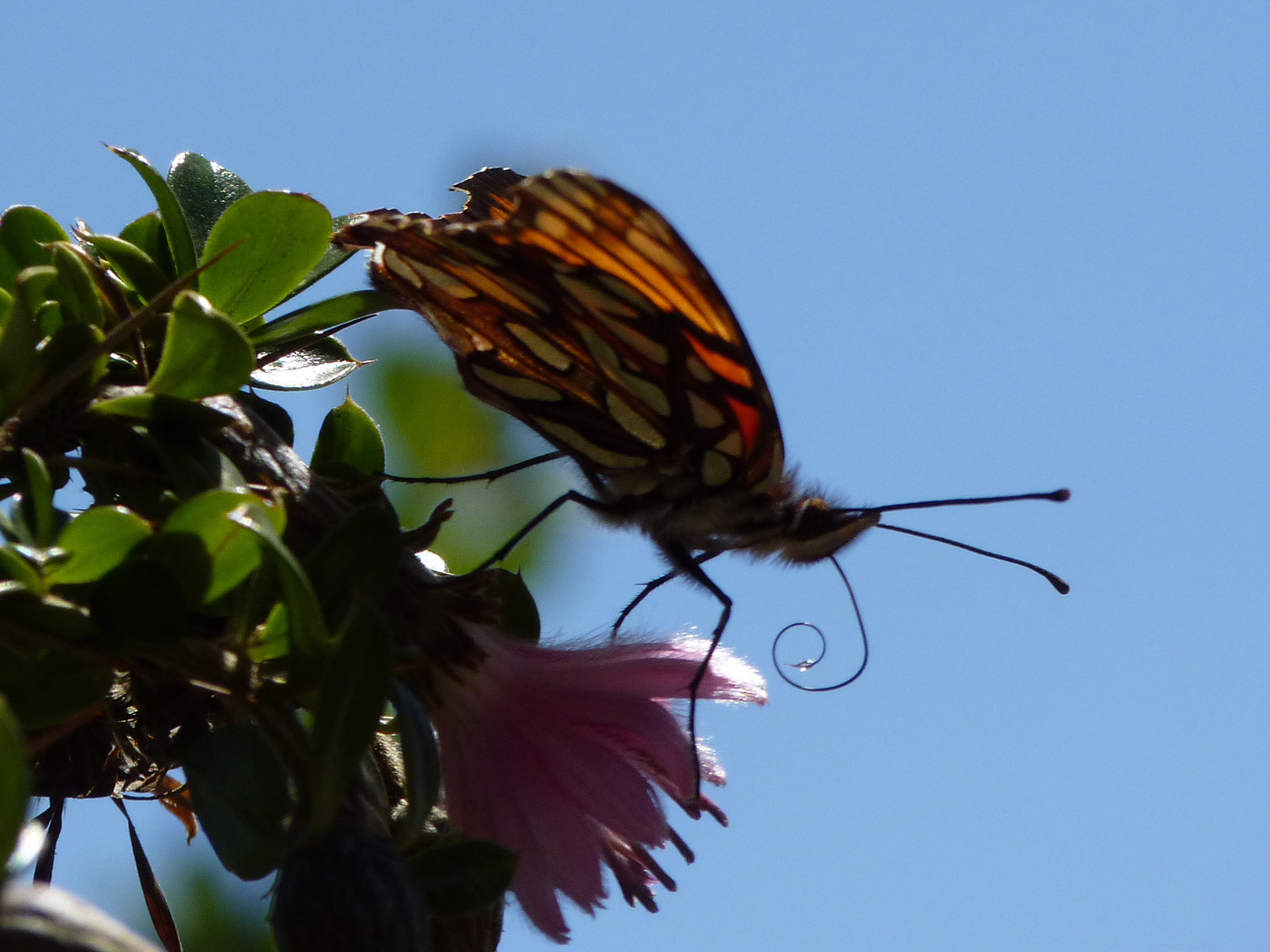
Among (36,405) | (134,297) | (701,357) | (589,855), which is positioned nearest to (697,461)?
(701,357)

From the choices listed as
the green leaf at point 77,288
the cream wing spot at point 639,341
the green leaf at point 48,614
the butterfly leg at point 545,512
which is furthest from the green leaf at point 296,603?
the cream wing spot at point 639,341

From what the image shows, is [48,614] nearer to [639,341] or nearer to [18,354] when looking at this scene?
[18,354]

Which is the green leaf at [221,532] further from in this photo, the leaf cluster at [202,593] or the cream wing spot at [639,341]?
the cream wing spot at [639,341]

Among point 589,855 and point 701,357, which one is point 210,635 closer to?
point 589,855

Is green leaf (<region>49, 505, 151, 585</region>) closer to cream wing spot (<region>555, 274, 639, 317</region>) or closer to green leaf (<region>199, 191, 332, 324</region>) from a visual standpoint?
green leaf (<region>199, 191, 332, 324</region>)

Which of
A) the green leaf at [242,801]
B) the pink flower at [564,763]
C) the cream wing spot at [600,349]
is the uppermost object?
the cream wing spot at [600,349]
